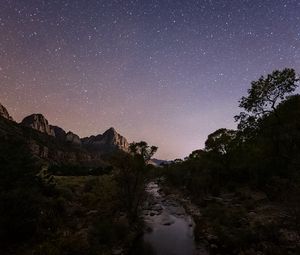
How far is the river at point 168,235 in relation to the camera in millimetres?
17047

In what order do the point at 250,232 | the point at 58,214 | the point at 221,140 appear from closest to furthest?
the point at 250,232
the point at 58,214
the point at 221,140

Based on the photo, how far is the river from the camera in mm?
17047

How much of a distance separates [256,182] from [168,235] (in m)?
20.7

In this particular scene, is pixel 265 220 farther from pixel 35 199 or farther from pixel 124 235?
pixel 35 199

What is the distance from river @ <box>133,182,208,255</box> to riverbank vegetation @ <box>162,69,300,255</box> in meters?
1.29

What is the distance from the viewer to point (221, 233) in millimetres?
18328

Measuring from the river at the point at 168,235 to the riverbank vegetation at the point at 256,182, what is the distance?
129 cm

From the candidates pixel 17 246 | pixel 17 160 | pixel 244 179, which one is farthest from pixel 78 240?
pixel 244 179

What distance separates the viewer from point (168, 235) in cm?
2123

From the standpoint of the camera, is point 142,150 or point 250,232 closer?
point 250,232

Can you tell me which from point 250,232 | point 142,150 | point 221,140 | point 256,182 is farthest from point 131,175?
point 221,140

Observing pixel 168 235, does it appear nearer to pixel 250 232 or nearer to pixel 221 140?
pixel 250 232

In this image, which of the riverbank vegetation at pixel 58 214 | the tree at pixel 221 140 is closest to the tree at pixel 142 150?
the riverbank vegetation at pixel 58 214

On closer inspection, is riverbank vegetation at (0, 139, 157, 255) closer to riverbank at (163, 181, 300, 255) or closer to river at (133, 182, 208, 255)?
river at (133, 182, 208, 255)
